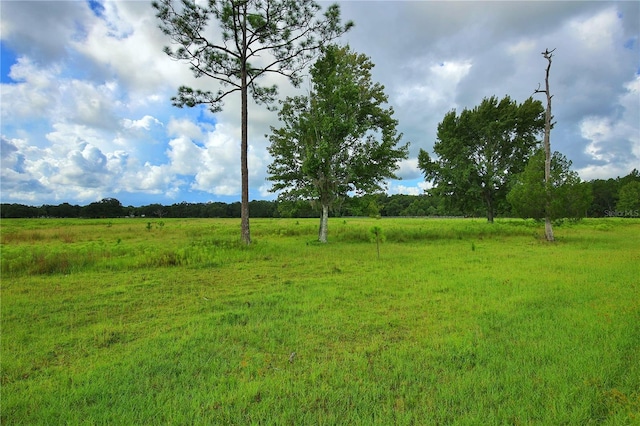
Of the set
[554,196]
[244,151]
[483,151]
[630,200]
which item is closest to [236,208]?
[483,151]

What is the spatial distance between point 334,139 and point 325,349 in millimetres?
16172

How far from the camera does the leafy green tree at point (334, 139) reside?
62.7ft

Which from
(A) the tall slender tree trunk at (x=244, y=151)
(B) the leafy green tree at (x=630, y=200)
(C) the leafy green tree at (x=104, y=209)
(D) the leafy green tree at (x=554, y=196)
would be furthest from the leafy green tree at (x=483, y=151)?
(C) the leafy green tree at (x=104, y=209)

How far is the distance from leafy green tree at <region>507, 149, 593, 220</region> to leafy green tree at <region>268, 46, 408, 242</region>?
27.5 feet

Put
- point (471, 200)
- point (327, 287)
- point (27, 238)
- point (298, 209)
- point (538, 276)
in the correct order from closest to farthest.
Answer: point (327, 287) < point (538, 276) < point (298, 209) < point (27, 238) < point (471, 200)

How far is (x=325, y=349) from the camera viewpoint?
486 cm

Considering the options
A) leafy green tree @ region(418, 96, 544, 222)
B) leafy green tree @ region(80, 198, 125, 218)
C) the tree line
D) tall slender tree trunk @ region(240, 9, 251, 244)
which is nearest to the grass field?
tall slender tree trunk @ region(240, 9, 251, 244)

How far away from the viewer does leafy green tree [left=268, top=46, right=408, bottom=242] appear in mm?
19125

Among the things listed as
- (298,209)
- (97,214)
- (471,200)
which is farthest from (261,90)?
(97,214)

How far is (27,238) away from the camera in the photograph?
22.6 meters

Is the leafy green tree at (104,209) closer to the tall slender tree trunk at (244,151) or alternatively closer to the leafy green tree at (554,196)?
the tall slender tree trunk at (244,151)

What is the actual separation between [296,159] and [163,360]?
56.3 ft

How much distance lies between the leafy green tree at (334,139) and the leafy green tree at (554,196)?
837 centimetres

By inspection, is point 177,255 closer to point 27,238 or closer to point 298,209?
point 298,209
